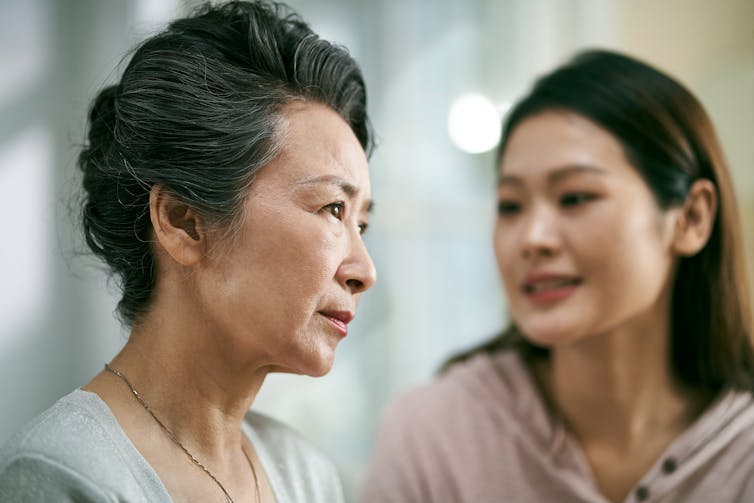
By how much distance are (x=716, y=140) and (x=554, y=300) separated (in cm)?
32

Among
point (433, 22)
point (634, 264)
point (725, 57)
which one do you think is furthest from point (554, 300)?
point (433, 22)

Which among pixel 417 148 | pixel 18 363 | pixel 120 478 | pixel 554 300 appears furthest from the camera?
pixel 417 148

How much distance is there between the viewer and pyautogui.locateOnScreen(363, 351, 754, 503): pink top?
1013mm

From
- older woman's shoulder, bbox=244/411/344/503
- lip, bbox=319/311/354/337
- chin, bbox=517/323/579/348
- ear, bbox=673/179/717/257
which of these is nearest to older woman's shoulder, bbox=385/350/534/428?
chin, bbox=517/323/579/348

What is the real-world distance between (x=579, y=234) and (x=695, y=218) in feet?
0.61

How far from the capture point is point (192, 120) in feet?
1.93

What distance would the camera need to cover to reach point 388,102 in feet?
5.10

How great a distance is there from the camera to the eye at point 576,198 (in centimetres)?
103

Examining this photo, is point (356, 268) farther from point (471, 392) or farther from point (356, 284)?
point (471, 392)

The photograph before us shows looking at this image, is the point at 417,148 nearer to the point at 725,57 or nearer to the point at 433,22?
the point at 433,22

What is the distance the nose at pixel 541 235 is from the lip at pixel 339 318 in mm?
446

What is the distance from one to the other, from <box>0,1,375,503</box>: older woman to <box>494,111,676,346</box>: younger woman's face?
44 cm

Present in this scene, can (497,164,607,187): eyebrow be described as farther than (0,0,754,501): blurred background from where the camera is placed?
Yes

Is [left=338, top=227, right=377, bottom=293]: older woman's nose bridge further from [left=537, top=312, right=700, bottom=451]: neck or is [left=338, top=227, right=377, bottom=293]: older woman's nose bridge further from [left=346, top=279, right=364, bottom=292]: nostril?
[left=537, top=312, right=700, bottom=451]: neck
